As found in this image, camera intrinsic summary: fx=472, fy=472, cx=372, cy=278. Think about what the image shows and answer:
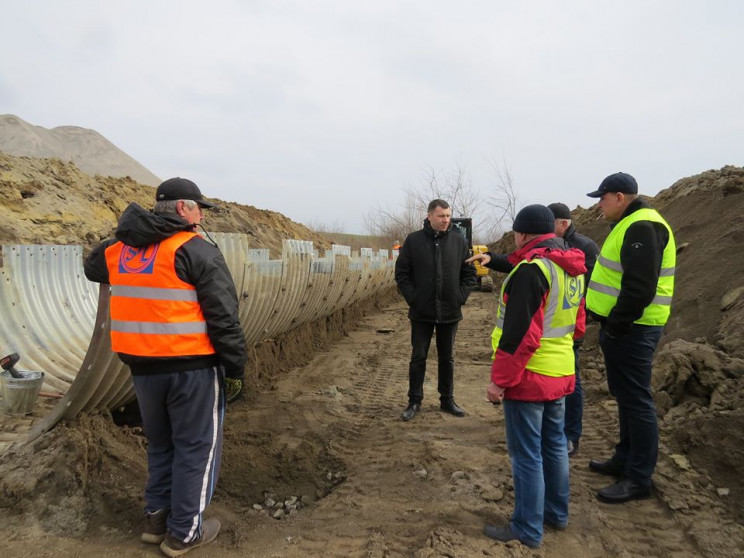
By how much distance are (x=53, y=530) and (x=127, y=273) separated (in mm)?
1466

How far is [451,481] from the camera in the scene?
3193 millimetres

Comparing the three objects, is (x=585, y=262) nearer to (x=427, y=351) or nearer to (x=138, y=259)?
(x=427, y=351)

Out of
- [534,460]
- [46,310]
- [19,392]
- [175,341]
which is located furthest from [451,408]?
[46,310]

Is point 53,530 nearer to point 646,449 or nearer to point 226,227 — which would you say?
point 646,449

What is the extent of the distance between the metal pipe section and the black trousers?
1535mm

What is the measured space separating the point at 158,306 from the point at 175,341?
18 centimetres

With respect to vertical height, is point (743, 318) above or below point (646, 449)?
above

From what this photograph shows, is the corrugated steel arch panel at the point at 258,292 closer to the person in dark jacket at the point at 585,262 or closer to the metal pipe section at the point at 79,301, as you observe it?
the metal pipe section at the point at 79,301

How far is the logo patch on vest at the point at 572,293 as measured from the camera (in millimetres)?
2375

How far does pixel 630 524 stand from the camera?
2.76 m

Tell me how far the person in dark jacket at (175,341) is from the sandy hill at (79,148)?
24493mm

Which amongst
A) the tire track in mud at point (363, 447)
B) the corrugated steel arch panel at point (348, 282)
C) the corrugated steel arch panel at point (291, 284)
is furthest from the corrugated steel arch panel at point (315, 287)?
the tire track in mud at point (363, 447)

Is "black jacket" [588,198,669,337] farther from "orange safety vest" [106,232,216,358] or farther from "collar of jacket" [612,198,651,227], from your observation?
"orange safety vest" [106,232,216,358]

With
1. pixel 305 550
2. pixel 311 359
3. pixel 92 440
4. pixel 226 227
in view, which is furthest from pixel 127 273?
pixel 226 227
